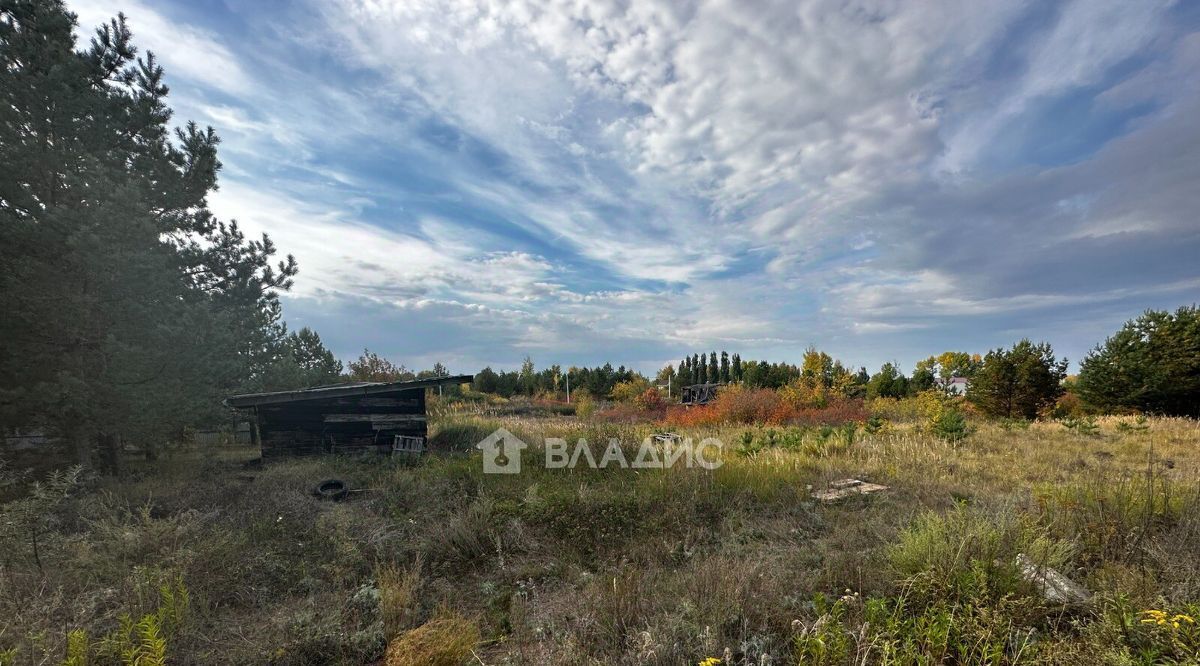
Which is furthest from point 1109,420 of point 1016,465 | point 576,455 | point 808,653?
point 808,653

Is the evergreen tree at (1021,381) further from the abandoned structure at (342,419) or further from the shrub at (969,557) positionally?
the abandoned structure at (342,419)

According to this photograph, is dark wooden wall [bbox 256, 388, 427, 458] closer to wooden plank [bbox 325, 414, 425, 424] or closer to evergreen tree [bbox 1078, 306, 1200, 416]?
wooden plank [bbox 325, 414, 425, 424]

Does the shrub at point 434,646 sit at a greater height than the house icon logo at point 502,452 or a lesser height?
lesser

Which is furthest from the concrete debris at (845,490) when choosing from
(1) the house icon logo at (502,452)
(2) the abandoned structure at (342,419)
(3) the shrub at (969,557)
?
(2) the abandoned structure at (342,419)

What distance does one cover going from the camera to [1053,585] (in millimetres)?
2898

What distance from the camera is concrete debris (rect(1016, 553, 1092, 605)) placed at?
111 inches

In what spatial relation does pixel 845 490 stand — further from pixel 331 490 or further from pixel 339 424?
pixel 339 424

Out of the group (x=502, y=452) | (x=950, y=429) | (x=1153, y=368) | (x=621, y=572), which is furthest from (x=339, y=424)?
(x=1153, y=368)

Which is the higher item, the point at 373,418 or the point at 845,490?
the point at 373,418

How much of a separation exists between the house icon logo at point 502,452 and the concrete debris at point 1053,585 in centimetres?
588

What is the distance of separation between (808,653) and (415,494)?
5316 millimetres

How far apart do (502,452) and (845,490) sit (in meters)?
5.78

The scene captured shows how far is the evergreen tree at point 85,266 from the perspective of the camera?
7008 mm

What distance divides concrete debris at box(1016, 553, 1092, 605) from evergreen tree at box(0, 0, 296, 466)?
1138cm
